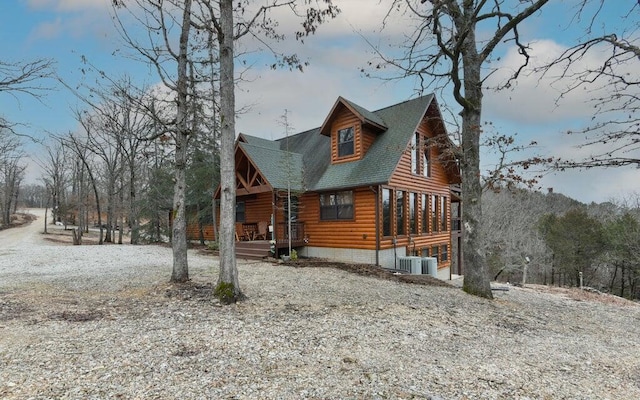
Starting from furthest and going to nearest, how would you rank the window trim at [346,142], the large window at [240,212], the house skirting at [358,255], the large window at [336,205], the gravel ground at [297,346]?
the large window at [240,212] < the window trim at [346,142] < the large window at [336,205] < the house skirting at [358,255] < the gravel ground at [297,346]

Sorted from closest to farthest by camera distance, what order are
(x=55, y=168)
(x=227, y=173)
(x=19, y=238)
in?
1. (x=227, y=173)
2. (x=19, y=238)
3. (x=55, y=168)

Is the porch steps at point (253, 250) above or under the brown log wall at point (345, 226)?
under

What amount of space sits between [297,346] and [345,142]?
37.9ft

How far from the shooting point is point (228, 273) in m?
6.04

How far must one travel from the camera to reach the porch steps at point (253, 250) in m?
13.5

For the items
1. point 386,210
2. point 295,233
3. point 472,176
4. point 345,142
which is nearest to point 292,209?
point 295,233

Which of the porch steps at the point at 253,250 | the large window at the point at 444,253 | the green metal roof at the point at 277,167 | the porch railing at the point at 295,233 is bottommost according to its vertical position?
the large window at the point at 444,253

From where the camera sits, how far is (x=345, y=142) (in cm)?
1470

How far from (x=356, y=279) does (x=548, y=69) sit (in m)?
6.60

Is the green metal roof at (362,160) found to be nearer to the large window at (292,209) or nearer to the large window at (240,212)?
the large window at (292,209)

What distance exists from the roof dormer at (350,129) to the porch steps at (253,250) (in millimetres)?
4854

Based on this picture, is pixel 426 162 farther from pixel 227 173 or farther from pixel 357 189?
pixel 227 173

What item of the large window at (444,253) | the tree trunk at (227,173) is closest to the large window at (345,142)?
the large window at (444,253)

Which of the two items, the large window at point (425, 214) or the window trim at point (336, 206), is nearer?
the window trim at point (336, 206)
